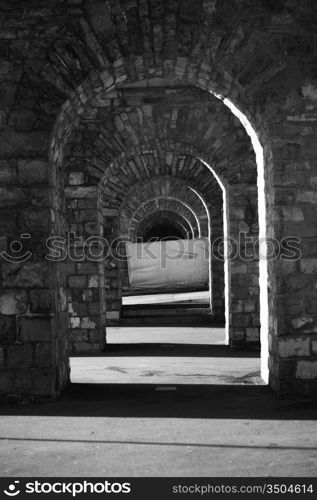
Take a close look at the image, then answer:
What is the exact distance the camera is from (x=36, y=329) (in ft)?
21.3

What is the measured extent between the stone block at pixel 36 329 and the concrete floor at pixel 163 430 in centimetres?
55

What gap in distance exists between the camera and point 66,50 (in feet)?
21.2

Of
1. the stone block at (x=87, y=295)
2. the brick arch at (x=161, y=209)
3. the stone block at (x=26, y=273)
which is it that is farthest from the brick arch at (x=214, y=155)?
the brick arch at (x=161, y=209)

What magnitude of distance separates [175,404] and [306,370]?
1.15 meters

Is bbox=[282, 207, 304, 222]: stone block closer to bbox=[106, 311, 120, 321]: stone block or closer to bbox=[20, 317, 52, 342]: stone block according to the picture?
bbox=[20, 317, 52, 342]: stone block

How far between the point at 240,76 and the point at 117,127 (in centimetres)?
459

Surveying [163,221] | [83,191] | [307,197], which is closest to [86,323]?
[83,191]

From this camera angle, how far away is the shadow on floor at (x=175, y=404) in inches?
228

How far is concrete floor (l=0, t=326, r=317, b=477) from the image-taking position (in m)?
4.26

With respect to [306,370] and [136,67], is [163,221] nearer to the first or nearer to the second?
[136,67]

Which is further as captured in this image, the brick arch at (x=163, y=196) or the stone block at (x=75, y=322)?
the brick arch at (x=163, y=196)

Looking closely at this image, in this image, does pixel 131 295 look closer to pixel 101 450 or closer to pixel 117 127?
pixel 117 127

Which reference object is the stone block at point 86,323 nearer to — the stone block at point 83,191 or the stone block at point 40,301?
the stone block at point 83,191

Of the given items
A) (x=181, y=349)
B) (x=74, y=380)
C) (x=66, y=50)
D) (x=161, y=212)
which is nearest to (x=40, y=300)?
(x=74, y=380)
